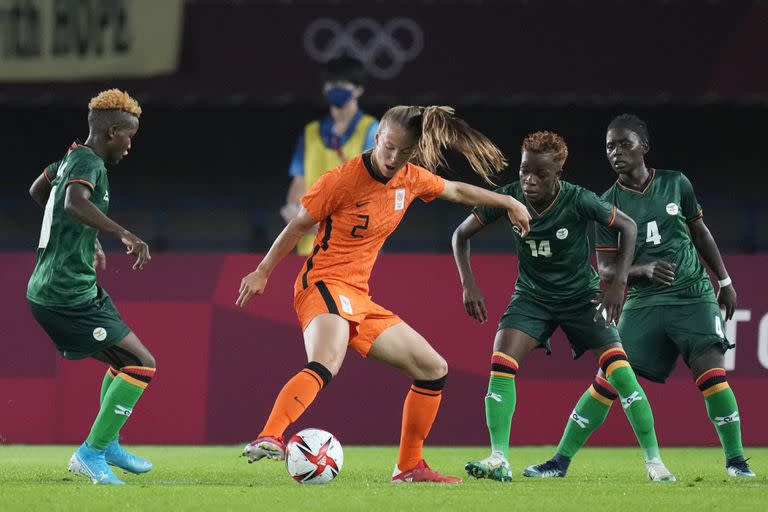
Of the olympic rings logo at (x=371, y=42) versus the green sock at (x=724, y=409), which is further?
the olympic rings logo at (x=371, y=42)

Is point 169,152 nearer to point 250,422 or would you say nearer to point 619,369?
point 250,422

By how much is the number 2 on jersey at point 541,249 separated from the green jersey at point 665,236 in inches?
16.7

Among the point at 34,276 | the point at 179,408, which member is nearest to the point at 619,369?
the point at 34,276

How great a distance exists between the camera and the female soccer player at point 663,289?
764 cm

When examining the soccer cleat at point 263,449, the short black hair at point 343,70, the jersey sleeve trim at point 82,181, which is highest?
the short black hair at point 343,70

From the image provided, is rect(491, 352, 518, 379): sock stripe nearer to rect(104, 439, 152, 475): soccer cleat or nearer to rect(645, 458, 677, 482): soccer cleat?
rect(645, 458, 677, 482): soccer cleat

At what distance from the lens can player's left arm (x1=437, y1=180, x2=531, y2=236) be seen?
696 centimetres

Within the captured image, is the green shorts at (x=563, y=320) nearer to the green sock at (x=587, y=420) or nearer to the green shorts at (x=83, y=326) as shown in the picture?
the green sock at (x=587, y=420)

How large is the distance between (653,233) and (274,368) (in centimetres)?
344

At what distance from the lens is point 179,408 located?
10.1 metres

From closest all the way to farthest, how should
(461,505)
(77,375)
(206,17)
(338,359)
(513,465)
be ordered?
(461,505) < (338,359) < (513,465) < (77,375) < (206,17)

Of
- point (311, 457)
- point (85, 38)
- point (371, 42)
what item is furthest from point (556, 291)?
point (85, 38)

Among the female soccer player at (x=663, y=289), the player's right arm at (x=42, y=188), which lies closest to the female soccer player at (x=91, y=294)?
the player's right arm at (x=42, y=188)

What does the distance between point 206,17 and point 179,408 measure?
4652 millimetres
